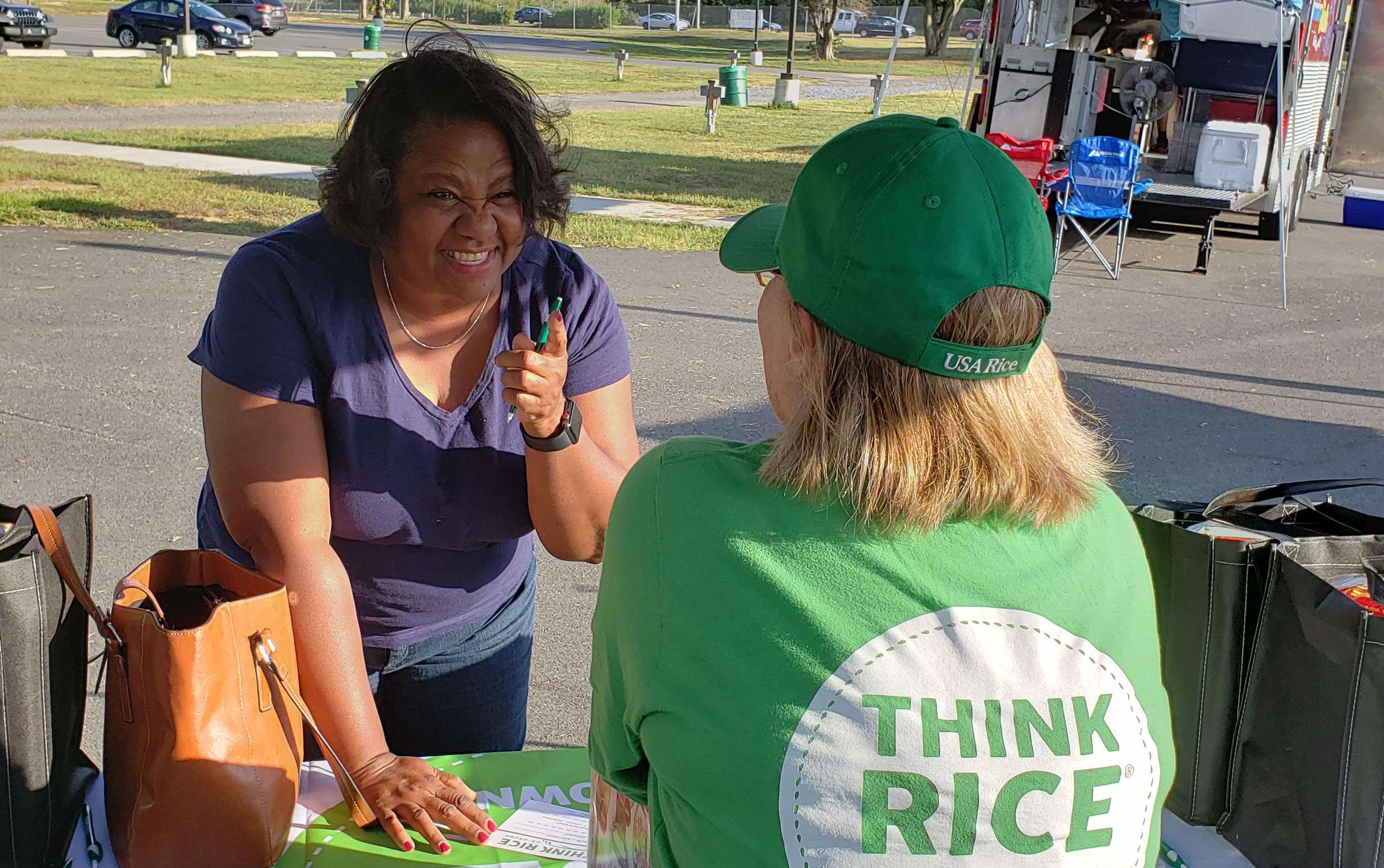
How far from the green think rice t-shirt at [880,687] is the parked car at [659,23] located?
63.5 meters

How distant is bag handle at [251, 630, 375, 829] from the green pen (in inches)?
20.0

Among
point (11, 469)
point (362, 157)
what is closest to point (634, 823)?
point (362, 157)

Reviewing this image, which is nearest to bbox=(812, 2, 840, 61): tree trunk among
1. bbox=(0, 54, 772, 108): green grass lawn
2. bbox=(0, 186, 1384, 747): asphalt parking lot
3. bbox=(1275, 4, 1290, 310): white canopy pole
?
bbox=(0, 54, 772, 108): green grass lawn

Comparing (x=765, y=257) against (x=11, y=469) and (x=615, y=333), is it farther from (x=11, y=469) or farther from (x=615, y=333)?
(x=11, y=469)

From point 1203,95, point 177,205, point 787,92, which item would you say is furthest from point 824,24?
point 177,205

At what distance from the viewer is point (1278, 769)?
195 centimetres

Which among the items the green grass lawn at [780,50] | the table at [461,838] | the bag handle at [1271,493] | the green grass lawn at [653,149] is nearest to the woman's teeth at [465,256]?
the table at [461,838]

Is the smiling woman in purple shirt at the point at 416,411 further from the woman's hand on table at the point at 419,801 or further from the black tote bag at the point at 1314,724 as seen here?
the black tote bag at the point at 1314,724

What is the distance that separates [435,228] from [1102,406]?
4.96 meters

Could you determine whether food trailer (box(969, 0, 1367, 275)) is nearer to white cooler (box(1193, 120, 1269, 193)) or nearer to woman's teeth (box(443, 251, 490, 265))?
white cooler (box(1193, 120, 1269, 193))

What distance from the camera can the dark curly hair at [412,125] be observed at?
2.03m

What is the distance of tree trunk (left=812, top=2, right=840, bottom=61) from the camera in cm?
4388

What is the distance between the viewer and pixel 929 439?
123 cm

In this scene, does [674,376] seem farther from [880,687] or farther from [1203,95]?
[1203,95]
